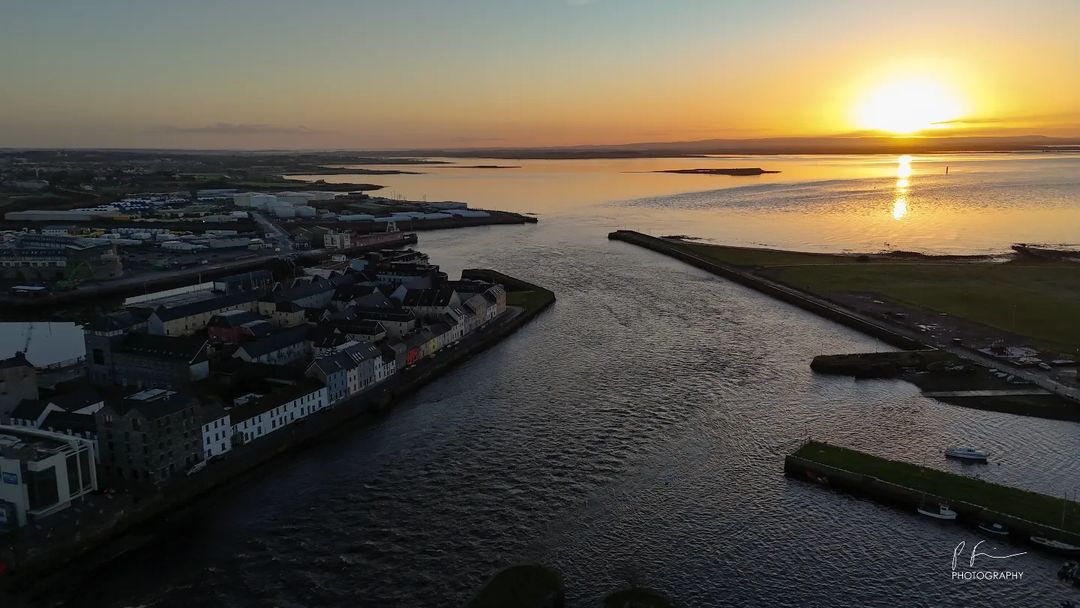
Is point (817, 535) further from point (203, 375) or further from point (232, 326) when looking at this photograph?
point (232, 326)

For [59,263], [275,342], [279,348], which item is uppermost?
[59,263]

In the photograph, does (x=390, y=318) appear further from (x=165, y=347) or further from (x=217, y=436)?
(x=217, y=436)

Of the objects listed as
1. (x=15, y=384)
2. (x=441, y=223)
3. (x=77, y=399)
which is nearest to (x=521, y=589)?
(x=77, y=399)

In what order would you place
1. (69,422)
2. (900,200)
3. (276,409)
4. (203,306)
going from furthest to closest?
(900,200)
(203,306)
(276,409)
(69,422)

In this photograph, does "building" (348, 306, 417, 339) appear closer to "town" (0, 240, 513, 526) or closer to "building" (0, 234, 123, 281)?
"town" (0, 240, 513, 526)

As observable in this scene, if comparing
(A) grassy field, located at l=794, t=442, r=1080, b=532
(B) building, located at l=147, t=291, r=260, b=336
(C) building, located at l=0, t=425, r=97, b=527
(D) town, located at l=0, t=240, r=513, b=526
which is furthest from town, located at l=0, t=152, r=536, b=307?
(A) grassy field, located at l=794, t=442, r=1080, b=532

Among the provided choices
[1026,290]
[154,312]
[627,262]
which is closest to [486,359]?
[154,312]

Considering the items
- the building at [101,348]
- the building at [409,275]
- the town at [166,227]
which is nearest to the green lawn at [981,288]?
the building at [409,275]
